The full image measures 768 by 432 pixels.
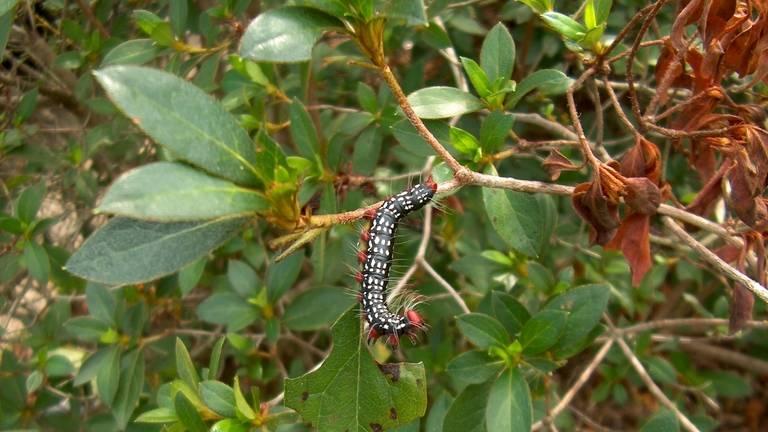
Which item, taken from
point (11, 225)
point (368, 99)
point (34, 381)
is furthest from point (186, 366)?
point (368, 99)

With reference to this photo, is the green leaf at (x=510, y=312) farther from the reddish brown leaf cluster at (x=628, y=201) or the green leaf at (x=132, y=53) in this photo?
the green leaf at (x=132, y=53)

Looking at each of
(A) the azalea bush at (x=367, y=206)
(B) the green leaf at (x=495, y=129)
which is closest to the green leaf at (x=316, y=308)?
(A) the azalea bush at (x=367, y=206)

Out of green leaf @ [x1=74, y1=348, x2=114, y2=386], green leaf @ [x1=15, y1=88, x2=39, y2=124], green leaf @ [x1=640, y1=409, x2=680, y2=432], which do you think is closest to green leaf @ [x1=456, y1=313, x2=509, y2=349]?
green leaf @ [x1=640, y1=409, x2=680, y2=432]

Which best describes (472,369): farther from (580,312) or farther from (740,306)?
(740,306)

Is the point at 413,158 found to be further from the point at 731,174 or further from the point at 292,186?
the point at 292,186

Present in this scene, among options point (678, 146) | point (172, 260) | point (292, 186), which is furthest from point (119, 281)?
point (678, 146)

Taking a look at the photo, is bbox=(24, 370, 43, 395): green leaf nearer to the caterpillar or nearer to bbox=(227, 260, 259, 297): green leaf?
bbox=(227, 260, 259, 297): green leaf
